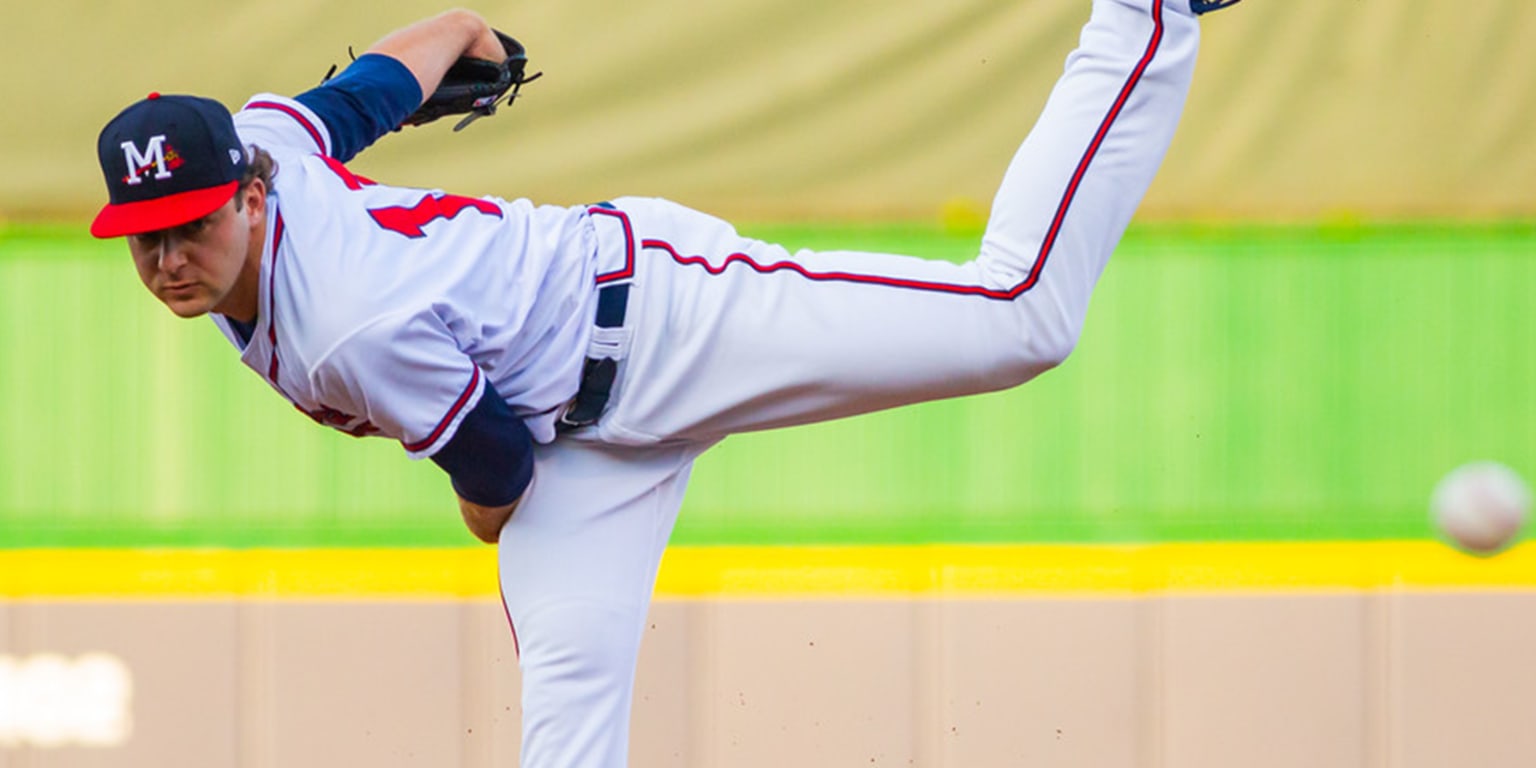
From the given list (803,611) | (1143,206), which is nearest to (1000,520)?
(803,611)

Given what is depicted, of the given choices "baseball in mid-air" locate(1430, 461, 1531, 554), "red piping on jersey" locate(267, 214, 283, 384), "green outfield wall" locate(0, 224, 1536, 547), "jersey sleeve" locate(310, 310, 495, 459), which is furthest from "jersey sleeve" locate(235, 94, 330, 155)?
"baseball in mid-air" locate(1430, 461, 1531, 554)

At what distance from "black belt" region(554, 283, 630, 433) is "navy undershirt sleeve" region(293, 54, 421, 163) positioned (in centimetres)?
35

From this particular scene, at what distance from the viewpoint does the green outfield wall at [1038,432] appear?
104 inches

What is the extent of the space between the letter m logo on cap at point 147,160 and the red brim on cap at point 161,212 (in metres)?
0.02

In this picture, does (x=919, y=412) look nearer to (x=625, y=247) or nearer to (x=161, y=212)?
(x=625, y=247)

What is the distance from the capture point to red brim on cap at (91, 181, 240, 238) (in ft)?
4.73

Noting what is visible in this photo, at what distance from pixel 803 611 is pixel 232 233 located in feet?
4.41

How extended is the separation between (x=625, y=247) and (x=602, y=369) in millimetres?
130

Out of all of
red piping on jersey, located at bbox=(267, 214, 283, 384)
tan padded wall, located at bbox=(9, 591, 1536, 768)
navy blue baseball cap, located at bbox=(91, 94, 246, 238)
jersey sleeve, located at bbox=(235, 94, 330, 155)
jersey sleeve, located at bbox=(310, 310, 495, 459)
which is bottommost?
tan padded wall, located at bbox=(9, 591, 1536, 768)

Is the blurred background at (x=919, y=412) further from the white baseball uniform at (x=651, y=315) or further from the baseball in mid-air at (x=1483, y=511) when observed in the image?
the white baseball uniform at (x=651, y=315)

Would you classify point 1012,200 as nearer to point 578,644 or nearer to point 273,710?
point 578,644

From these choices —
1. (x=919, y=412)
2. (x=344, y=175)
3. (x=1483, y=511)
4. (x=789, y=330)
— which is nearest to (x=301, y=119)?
(x=344, y=175)

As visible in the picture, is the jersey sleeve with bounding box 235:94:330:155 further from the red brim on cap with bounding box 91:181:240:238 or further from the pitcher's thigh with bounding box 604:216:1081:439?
the pitcher's thigh with bounding box 604:216:1081:439

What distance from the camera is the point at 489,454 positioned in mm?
1643
